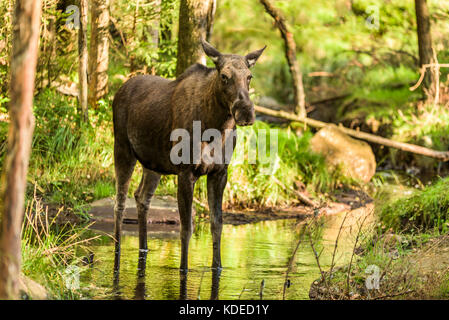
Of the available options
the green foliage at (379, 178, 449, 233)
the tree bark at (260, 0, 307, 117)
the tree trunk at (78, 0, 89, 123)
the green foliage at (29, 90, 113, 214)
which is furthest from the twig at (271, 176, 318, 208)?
the tree trunk at (78, 0, 89, 123)

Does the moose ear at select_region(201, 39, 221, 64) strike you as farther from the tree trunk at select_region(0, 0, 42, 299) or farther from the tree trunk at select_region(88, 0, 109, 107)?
the tree trunk at select_region(88, 0, 109, 107)

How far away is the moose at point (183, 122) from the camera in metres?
7.90

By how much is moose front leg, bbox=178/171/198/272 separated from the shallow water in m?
0.23

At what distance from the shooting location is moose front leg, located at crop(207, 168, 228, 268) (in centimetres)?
835

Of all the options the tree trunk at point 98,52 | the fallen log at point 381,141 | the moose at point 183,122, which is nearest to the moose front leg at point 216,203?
the moose at point 183,122

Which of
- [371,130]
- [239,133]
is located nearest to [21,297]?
[239,133]

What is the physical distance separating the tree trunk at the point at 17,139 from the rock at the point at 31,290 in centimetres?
95

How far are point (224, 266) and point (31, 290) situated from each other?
3238 mm

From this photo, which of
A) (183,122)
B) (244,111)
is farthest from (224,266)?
(244,111)

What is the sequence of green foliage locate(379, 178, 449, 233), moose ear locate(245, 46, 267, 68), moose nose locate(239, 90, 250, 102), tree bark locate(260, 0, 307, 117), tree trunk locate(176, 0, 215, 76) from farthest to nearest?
tree bark locate(260, 0, 307, 117) < tree trunk locate(176, 0, 215, 76) < green foliage locate(379, 178, 449, 233) < moose ear locate(245, 46, 267, 68) < moose nose locate(239, 90, 250, 102)

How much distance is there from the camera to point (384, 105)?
2064cm

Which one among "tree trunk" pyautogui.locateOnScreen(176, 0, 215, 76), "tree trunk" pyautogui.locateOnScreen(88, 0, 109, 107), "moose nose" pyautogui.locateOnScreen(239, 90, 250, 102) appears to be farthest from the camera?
"tree trunk" pyautogui.locateOnScreen(88, 0, 109, 107)

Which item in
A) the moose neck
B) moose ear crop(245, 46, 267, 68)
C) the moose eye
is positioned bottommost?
the moose neck

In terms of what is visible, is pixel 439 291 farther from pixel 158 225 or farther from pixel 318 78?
pixel 318 78
